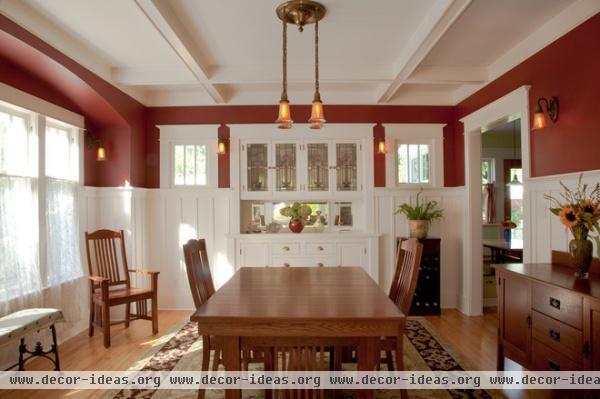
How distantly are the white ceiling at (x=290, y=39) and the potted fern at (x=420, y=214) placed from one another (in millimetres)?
1405

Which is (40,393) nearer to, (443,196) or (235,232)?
(235,232)

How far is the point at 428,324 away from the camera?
3.90 meters

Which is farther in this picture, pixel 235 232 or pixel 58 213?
pixel 235 232

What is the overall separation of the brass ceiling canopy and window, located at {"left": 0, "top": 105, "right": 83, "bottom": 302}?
252 cm

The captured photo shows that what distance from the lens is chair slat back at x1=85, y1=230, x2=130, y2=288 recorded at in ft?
12.4

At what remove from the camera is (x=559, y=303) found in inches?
81.7

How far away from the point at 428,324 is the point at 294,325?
2.75m

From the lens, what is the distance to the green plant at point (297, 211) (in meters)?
4.44

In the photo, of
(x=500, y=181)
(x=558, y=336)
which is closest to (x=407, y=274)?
(x=558, y=336)

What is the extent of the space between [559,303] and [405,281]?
2.89 feet

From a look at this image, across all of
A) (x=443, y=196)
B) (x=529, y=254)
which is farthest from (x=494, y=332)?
(x=443, y=196)

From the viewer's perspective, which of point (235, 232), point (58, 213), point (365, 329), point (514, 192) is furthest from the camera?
point (514, 192)

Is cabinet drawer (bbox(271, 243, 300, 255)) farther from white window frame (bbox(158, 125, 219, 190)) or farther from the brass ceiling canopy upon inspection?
the brass ceiling canopy

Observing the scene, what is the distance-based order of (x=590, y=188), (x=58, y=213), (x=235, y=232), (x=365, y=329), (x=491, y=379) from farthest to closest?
(x=235, y=232) < (x=58, y=213) < (x=491, y=379) < (x=590, y=188) < (x=365, y=329)
